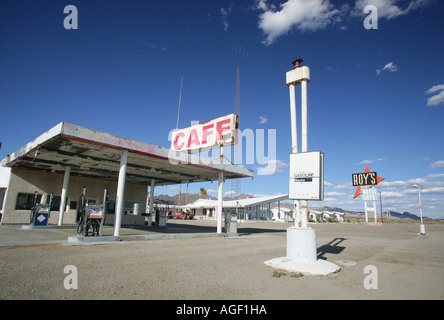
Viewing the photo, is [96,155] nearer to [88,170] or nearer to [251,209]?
[88,170]

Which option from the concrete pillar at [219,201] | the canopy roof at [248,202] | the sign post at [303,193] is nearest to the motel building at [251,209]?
the canopy roof at [248,202]

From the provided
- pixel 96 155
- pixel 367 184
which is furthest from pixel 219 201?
pixel 367 184

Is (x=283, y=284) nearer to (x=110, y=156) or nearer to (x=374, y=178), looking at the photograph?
(x=110, y=156)

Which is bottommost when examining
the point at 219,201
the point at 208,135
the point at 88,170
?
the point at 219,201

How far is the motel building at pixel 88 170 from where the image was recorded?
11805mm

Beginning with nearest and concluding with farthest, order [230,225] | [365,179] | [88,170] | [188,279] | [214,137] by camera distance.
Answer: [188,279], [230,225], [214,137], [88,170], [365,179]

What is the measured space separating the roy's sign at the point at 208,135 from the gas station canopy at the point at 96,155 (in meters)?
2.52

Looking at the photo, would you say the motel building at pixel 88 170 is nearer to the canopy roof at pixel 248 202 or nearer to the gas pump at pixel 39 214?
the gas pump at pixel 39 214

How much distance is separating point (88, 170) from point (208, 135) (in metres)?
10.0

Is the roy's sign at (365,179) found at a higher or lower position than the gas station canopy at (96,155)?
higher

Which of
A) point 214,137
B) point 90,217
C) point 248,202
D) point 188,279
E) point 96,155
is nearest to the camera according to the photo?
point 188,279

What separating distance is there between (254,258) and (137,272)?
4.17m

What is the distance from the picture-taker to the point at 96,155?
1445cm
